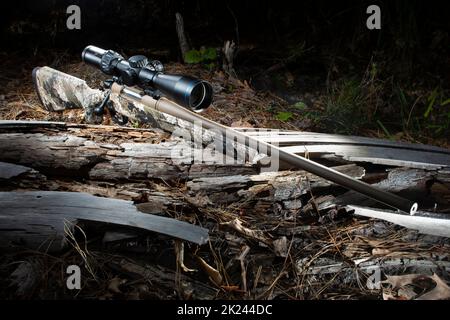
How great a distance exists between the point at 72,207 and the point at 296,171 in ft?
4.46

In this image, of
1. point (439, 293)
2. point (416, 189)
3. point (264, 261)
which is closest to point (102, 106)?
point (264, 261)

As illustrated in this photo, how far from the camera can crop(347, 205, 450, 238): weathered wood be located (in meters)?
2.34

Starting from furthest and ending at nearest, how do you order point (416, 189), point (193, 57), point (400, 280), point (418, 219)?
point (193, 57)
point (416, 189)
point (418, 219)
point (400, 280)

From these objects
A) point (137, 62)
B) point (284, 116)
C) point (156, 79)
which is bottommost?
A: point (284, 116)

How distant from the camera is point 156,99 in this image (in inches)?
112

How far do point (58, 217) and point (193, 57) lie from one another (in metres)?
3.10

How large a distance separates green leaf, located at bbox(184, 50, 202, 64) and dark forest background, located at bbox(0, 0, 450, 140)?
0.20 m

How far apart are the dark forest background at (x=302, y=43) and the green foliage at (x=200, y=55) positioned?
107 mm

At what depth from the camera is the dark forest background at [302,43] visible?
436 cm

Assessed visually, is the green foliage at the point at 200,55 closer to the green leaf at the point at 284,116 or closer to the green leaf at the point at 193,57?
the green leaf at the point at 193,57

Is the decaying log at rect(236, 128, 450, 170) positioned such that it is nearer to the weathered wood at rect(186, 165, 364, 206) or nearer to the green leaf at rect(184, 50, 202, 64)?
the weathered wood at rect(186, 165, 364, 206)

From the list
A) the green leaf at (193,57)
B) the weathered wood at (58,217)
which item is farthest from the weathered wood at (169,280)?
the green leaf at (193,57)

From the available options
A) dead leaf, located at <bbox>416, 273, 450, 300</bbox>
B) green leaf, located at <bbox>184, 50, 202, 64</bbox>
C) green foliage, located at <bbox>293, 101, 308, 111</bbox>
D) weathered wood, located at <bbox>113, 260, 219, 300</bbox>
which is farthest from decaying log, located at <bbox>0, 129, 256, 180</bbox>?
green leaf, located at <bbox>184, 50, 202, 64</bbox>

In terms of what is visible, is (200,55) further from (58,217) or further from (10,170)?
(58,217)
